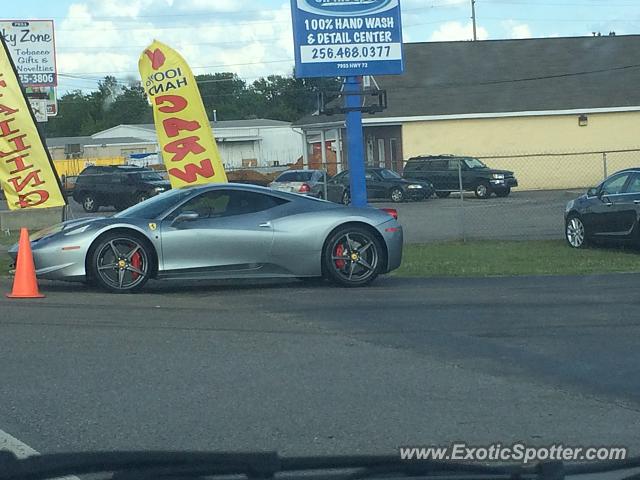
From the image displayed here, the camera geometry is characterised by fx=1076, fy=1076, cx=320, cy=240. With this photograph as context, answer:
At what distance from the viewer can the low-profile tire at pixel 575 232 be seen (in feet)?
60.5

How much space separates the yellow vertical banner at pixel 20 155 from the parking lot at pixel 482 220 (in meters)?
6.97

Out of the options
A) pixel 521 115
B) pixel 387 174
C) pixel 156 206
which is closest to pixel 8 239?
pixel 156 206

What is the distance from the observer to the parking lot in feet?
71.3

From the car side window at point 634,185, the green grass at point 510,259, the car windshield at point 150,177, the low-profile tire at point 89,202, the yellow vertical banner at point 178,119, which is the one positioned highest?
the yellow vertical banner at point 178,119

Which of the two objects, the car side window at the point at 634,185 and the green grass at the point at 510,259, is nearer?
the green grass at the point at 510,259

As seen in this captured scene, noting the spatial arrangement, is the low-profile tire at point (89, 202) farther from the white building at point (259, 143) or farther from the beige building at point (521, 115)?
the white building at point (259, 143)

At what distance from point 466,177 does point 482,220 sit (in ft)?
37.8

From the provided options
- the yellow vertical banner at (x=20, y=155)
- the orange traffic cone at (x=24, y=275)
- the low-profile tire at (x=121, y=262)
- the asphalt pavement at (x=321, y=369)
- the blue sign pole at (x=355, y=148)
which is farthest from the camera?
the yellow vertical banner at (x=20, y=155)

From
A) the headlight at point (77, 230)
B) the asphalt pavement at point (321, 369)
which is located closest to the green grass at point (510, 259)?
the asphalt pavement at point (321, 369)

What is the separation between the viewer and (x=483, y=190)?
37875 mm

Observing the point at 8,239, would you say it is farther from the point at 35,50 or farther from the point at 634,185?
the point at 634,185

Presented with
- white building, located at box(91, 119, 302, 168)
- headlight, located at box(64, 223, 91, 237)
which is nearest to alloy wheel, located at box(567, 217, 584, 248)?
headlight, located at box(64, 223, 91, 237)

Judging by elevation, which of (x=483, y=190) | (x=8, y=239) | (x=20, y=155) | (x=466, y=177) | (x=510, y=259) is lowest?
(x=510, y=259)

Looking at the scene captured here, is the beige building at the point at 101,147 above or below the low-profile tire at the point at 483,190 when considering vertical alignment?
above
